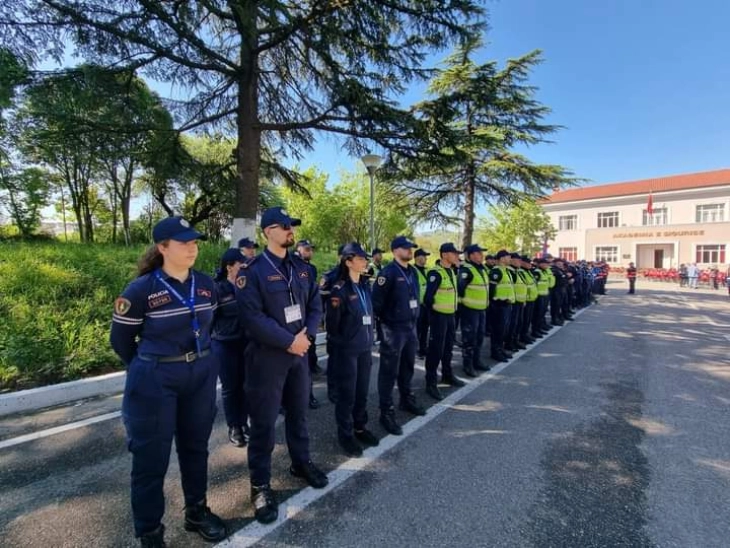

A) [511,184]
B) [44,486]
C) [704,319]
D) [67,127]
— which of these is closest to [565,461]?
[44,486]

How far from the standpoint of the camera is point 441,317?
4.98 metres

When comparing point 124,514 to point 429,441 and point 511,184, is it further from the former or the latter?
point 511,184

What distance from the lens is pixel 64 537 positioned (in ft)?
7.57

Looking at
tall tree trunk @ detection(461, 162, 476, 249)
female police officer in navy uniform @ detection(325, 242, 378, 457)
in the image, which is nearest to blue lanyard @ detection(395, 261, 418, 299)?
female police officer in navy uniform @ detection(325, 242, 378, 457)

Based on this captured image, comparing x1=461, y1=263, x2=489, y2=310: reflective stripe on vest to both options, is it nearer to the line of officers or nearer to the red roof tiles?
the line of officers

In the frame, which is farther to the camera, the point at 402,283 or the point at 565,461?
the point at 402,283

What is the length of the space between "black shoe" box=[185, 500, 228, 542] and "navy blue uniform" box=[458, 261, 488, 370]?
417cm

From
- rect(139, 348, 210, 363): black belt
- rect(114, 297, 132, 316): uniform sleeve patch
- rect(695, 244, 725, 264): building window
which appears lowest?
rect(139, 348, 210, 363): black belt

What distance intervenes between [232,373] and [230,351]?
8.4 inches

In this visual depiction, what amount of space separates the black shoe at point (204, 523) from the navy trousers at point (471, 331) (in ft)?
13.7

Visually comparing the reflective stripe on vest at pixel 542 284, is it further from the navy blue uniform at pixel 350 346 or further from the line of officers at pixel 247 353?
the navy blue uniform at pixel 350 346

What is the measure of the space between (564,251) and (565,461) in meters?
53.3

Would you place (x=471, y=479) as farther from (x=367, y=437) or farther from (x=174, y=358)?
(x=174, y=358)

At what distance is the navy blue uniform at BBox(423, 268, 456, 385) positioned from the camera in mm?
4895
